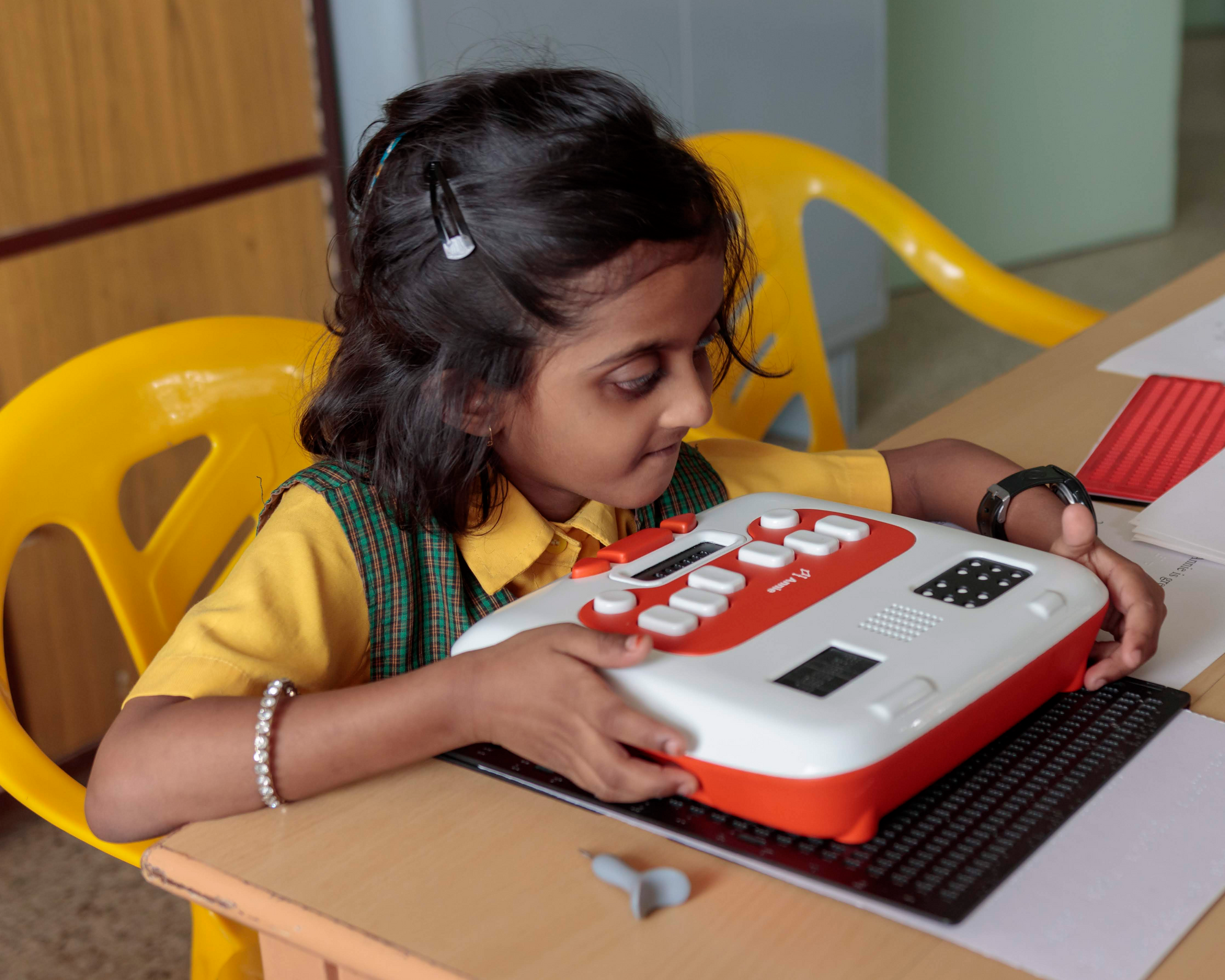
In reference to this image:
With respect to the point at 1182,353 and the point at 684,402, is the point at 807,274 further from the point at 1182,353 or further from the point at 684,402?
the point at 684,402

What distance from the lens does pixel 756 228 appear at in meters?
1.43

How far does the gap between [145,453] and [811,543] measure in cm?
51

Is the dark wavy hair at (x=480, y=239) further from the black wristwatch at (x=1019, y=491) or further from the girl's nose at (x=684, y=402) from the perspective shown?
the black wristwatch at (x=1019, y=491)

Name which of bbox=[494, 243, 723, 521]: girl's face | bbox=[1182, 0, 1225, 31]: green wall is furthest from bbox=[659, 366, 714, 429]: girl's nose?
bbox=[1182, 0, 1225, 31]: green wall

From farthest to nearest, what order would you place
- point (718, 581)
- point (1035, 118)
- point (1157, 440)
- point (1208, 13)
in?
1. point (1208, 13)
2. point (1035, 118)
3. point (1157, 440)
4. point (718, 581)

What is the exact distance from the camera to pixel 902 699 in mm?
564

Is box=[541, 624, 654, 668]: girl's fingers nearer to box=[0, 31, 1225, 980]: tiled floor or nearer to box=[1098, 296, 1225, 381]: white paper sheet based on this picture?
box=[1098, 296, 1225, 381]: white paper sheet

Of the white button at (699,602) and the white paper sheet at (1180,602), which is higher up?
the white button at (699,602)

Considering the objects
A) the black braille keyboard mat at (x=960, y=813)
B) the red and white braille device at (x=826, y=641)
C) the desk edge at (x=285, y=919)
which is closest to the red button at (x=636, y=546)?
the red and white braille device at (x=826, y=641)

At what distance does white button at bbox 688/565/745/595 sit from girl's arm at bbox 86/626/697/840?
77 mm

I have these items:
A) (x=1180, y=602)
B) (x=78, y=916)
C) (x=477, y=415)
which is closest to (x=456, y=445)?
(x=477, y=415)

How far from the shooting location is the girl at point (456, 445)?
2.14ft

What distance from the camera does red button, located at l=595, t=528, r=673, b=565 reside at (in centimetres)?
70

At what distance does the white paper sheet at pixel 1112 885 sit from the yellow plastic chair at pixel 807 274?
81 cm
